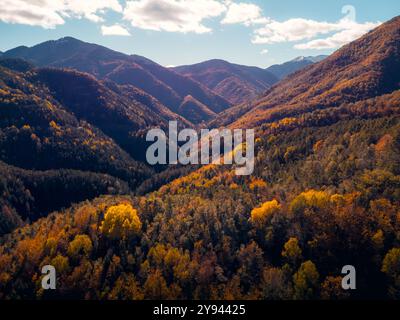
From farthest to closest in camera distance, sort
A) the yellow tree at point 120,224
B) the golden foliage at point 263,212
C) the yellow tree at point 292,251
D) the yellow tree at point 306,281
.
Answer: the yellow tree at point 120,224
the golden foliage at point 263,212
the yellow tree at point 292,251
the yellow tree at point 306,281

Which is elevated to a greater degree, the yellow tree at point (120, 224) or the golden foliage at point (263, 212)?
the golden foliage at point (263, 212)

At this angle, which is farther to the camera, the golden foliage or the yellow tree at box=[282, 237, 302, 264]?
the golden foliage

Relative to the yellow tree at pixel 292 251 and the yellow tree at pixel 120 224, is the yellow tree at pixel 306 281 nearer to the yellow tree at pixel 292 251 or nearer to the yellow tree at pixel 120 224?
the yellow tree at pixel 292 251

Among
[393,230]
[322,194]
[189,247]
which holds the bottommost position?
[189,247]

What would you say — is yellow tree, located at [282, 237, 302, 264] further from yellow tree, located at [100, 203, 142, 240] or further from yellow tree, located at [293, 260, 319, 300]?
yellow tree, located at [100, 203, 142, 240]

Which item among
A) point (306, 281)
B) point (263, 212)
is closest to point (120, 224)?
point (263, 212)

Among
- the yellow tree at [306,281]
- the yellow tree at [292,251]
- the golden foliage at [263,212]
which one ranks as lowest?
the yellow tree at [306,281]

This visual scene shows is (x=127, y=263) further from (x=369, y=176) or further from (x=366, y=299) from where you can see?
(x=369, y=176)

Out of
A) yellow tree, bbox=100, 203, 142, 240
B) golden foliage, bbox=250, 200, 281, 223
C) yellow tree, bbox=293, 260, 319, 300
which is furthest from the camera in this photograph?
yellow tree, bbox=100, 203, 142, 240

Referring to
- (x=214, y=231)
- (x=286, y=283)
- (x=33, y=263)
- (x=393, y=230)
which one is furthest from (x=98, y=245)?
(x=393, y=230)

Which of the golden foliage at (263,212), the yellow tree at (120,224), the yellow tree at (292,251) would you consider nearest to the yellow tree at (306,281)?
the yellow tree at (292,251)

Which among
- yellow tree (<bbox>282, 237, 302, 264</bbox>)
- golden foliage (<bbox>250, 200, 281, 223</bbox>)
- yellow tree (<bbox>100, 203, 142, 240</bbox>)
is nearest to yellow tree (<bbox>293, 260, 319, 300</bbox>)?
yellow tree (<bbox>282, 237, 302, 264</bbox>)
